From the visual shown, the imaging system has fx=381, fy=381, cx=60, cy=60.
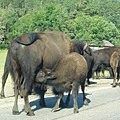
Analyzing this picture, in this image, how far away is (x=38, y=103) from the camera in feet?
39.2

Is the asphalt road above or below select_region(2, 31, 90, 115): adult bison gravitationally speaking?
below

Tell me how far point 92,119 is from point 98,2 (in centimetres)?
14923

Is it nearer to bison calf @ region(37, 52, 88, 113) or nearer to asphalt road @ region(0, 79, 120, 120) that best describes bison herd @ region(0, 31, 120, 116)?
bison calf @ region(37, 52, 88, 113)

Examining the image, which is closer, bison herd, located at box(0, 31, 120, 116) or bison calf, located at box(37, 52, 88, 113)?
bison herd, located at box(0, 31, 120, 116)

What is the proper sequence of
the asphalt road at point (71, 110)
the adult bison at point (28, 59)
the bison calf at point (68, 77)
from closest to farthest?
the asphalt road at point (71, 110)
the adult bison at point (28, 59)
the bison calf at point (68, 77)

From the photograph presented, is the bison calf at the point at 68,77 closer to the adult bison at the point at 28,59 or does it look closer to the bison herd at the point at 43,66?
the bison herd at the point at 43,66

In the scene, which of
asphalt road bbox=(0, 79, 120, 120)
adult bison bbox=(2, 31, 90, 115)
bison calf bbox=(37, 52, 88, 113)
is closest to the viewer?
asphalt road bbox=(0, 79, 120, 120)

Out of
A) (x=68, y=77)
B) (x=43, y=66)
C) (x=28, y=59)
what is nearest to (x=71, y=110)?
(x=68, y=77)

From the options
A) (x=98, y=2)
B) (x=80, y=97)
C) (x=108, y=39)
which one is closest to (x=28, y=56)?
(x=80, y=97)

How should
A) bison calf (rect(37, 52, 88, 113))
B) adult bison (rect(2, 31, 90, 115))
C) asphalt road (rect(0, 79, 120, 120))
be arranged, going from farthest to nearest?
bison calf (rect(37, 52, 88, 113)) → adult bison (rect(2, 31, 90, 115)) → asphalt road (rect(0, 79, 120, 120))

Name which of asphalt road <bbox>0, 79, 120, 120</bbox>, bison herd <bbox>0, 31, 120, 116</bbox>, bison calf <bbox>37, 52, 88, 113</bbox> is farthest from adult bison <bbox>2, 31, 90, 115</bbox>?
asphalt road <bbox>0, 79, 120, 120</bbox>

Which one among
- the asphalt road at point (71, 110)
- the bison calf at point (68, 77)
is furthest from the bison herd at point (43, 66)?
the asphalt road at point (71, 110)

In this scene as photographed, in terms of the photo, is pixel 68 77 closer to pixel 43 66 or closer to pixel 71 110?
pixel 43 66

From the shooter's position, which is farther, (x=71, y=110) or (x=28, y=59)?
(x=71, y=110)
